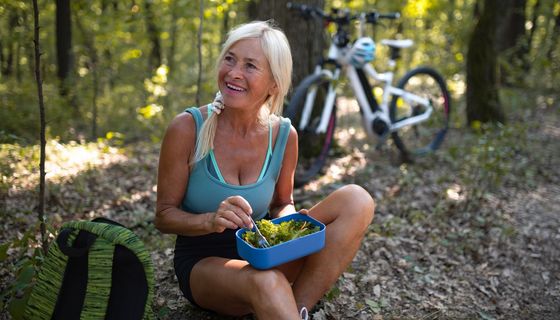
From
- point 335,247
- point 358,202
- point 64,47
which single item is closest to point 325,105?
point 358,202

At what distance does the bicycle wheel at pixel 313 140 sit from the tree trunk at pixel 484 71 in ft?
7.48

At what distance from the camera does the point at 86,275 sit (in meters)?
1.94

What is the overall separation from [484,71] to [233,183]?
4633mm

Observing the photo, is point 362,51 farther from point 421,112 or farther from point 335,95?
point 421,112

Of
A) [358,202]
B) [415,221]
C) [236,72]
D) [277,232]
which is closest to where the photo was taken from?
[277,232]

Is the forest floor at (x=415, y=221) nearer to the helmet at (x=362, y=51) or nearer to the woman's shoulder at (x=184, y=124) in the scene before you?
the woman's shoulder at (x=184, y=124)

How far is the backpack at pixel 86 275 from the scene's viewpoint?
1.91 metres

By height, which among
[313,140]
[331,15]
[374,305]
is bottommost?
[374,305]

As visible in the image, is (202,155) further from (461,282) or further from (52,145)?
(52,145)

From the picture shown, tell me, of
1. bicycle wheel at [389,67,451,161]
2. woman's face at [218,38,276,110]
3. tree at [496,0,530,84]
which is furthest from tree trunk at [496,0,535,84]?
woman's face at [218,38,276,110]

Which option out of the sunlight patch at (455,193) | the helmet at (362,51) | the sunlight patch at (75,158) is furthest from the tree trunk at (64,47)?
the sunlight patch at (455,193)

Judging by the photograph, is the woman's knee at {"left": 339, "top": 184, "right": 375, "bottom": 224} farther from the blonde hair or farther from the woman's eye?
the woman's eye

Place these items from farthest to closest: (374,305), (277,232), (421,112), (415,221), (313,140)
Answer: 1. (421,112)
2. (313,140)
3. (415,221)
4. (374,305)
5. (277,232)

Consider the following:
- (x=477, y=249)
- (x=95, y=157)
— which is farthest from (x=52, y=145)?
(x=477, y=249)
